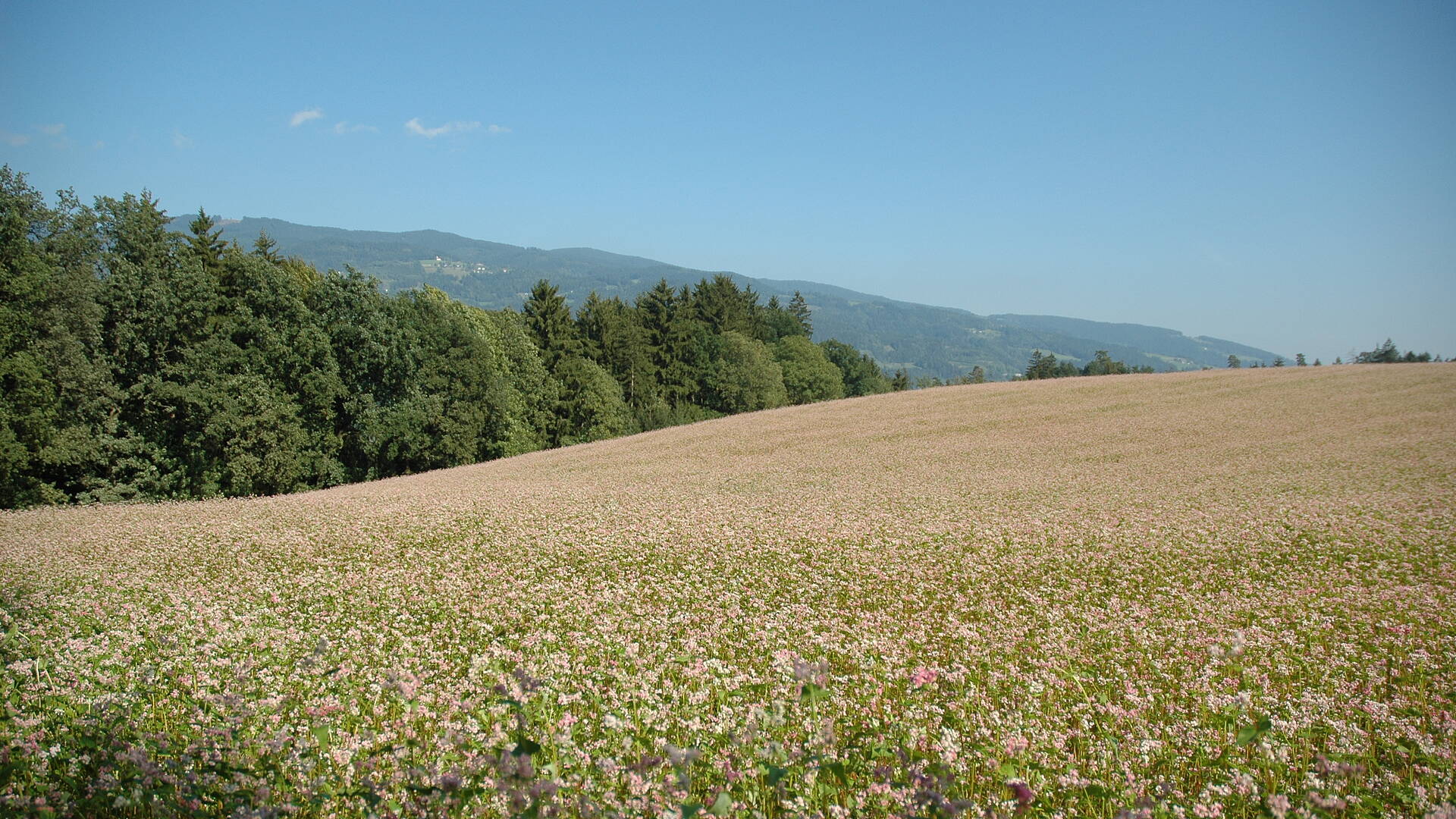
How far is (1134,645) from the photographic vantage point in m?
9.57

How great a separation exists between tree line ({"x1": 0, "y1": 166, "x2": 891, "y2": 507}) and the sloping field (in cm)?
1283

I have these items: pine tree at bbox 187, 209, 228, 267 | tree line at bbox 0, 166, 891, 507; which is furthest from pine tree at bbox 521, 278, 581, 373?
pine tree at bbox 187, 209, 228, 267

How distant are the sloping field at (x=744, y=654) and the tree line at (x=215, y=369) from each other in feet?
42.1

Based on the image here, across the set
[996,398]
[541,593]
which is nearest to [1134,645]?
[541,593]

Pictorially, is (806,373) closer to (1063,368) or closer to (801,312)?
(801,312)

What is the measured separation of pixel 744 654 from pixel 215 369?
39.4 metres

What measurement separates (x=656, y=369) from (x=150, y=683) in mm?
72085

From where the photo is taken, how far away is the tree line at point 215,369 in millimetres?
31875

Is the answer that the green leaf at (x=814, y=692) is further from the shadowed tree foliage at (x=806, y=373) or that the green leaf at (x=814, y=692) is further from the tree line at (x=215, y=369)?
the shadowed tree foliage at (x=806, y=373)

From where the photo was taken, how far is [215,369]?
3738 centimetres

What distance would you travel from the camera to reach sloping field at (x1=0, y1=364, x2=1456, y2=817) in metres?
5.04

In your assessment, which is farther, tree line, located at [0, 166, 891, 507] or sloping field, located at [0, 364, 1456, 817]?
tree line, located at [0, 166, 891, 507]

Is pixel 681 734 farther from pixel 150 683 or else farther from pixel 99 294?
pixel 99 294

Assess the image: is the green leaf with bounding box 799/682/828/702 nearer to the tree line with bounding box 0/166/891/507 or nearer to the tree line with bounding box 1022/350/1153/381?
the tree line with bounding box 0/166/891/507
